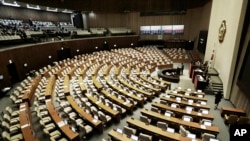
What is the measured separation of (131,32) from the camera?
1011 inches

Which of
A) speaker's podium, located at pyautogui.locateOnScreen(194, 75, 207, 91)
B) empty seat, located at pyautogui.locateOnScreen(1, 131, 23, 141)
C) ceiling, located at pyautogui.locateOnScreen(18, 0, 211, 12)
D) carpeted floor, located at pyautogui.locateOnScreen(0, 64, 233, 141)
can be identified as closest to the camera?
empty seat, located at pyautogui.locateOnScreen(1, 131, 23, 141)

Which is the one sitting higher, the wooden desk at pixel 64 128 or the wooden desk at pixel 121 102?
the wooden desk at pixel 64 128

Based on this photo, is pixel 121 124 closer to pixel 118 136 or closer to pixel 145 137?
pixel 118 136

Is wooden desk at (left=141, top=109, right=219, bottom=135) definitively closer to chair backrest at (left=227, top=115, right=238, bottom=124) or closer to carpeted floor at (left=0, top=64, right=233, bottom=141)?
carpeted floor at (left=0, top=64, right=233, bottom=141)

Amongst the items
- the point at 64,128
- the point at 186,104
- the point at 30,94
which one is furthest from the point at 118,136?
the point at 30,94

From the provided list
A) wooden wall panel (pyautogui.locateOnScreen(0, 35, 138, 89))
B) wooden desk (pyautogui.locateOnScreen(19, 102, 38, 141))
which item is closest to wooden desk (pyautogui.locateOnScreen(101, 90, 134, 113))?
wooden desk (pyautogui.locateOnScreen(19, 102, 38, 141))

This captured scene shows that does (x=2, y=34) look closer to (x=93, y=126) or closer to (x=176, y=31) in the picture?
(x=93, y=126)

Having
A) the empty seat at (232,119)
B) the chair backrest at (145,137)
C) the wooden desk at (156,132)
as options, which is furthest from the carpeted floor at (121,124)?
the chair backrest at (145,137)

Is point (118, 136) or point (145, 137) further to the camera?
point (118, 136)

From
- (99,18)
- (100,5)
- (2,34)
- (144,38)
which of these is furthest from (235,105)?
(99,18)

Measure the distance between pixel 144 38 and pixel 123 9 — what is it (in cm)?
575

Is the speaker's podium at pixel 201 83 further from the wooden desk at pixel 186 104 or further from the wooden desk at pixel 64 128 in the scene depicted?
the wooden desk at pixel 64 128

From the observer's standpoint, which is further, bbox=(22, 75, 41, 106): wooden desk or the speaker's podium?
the speaker's podium

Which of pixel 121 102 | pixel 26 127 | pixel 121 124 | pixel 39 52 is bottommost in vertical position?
pixel 121 124
